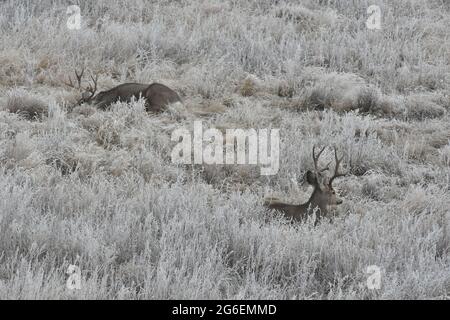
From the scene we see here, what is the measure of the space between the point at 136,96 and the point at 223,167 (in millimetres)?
2356

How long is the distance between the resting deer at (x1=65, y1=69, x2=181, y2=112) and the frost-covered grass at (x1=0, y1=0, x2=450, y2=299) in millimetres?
153

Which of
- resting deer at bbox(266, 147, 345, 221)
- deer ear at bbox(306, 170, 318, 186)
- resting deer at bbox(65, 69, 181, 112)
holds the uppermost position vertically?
resting deer at bbox(65, 69, 181, 112)

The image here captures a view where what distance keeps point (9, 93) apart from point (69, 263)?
480cm

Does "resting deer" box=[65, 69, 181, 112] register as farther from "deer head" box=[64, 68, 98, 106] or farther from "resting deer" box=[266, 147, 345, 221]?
"resting deer" box=[266, 147, 345, 221]

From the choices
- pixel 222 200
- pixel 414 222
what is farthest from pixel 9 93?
pixel 414 222

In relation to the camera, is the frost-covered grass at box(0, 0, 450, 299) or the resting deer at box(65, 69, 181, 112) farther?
the resting deer at box(65, 69, 181, 112)

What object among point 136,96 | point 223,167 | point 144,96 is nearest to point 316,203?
point 223,167

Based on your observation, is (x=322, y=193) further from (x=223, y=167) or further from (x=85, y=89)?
(x=85, y=89)

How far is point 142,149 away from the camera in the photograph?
8148 mm

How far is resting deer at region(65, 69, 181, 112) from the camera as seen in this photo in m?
9.62

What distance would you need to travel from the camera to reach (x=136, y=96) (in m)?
9.79

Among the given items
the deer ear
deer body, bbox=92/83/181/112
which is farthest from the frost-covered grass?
the deer ear

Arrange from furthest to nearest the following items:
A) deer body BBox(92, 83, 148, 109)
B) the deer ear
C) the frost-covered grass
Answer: deer body BBox(92, 83, 148, 109) → the deer ear → the frost-covered grass
